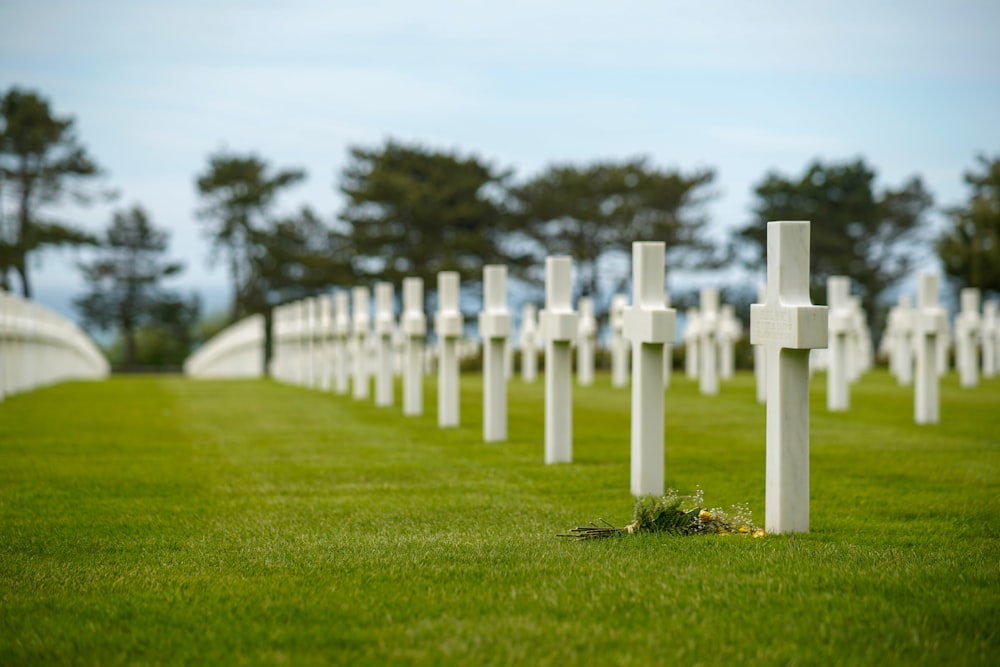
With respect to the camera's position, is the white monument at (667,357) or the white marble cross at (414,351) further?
the white marble cross at (414,351)

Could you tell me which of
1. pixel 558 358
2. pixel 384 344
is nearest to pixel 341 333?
pixel 384 344

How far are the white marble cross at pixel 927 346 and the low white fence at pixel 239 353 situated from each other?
90.4 feet

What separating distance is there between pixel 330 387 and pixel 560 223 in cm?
3211

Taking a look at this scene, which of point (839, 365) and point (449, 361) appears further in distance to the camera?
point (839, 365)

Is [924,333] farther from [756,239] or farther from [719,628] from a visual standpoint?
[756,239]

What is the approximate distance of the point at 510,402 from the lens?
19641 mm

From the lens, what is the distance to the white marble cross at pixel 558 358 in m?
10.8

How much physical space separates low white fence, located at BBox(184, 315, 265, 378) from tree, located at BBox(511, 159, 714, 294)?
1480 cm

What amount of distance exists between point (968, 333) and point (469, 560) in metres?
18.8

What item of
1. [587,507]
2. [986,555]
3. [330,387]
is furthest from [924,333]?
[330,387]

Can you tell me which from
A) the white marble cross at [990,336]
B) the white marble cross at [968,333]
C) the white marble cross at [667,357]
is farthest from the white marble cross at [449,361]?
the white marble cross at [990,336]

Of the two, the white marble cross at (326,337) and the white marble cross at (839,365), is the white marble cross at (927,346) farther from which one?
the white marble cross at (326,337)

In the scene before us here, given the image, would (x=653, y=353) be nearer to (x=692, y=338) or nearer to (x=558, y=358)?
(x=558, y=358)

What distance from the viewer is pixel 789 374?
7035 mm
